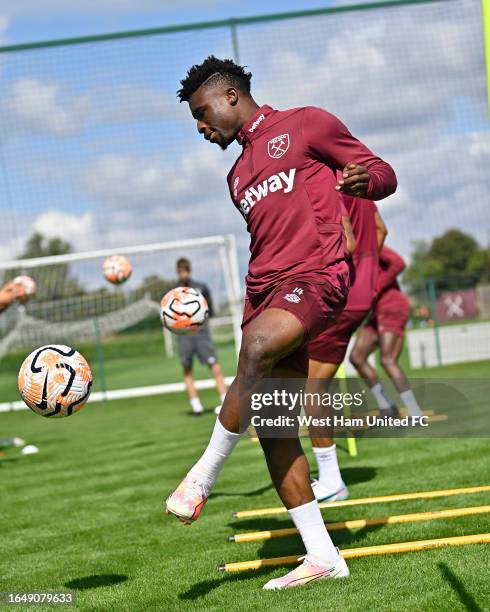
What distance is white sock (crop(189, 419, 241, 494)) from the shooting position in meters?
3.74

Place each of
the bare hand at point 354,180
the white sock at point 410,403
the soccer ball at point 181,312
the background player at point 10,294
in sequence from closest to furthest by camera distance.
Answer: the bare hand at point 354,180 → the soccer ball at point 181,312 → the background player at point 10,294 → the white sock at point 410,403

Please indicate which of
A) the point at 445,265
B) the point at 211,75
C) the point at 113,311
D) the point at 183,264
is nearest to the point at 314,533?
the point at 211,75

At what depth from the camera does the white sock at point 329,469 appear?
18.9 ft

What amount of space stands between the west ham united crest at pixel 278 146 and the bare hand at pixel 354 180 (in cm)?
40

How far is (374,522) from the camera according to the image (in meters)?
4.82

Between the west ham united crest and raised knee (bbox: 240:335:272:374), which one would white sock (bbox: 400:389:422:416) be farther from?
raised knee (bbox: 240:335:272:374)

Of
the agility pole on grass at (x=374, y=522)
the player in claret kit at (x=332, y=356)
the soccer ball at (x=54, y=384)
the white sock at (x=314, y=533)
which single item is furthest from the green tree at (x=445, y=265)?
the white sock at (x=314, y=533)

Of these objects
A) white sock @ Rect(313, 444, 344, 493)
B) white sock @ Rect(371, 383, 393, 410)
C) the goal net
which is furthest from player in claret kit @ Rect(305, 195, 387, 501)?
the goal net

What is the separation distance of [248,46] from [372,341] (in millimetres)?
8054

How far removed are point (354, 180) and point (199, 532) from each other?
2.60 m

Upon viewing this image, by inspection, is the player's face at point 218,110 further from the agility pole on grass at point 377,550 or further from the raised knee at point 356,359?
the raised knee at point 356,359

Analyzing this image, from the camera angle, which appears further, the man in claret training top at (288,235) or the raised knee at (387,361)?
the raised knee at (387,361)

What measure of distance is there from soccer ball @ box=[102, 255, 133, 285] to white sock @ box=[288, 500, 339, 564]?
26.3 ft

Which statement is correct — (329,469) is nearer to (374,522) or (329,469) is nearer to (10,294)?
(374,522)
